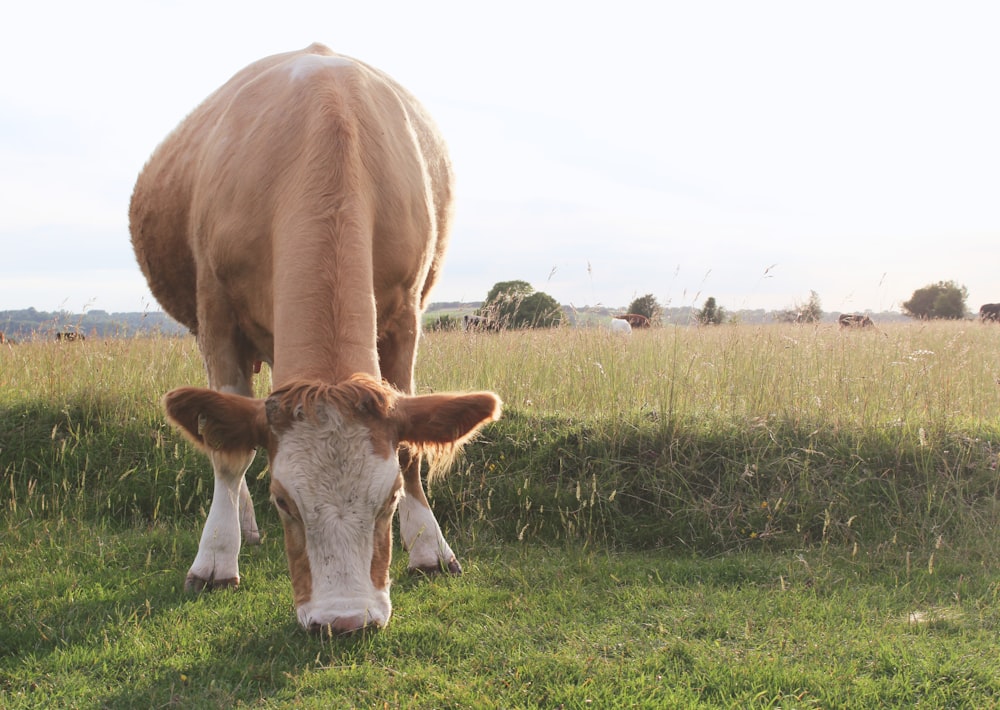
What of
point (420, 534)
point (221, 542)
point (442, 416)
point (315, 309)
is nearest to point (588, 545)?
point (420, 534)

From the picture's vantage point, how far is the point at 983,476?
5.60 m

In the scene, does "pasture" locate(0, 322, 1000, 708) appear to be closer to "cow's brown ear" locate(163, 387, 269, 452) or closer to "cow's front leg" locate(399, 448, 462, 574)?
"cow's front leg" locate(399, 448, 462, 574)

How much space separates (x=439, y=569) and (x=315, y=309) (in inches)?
74.4

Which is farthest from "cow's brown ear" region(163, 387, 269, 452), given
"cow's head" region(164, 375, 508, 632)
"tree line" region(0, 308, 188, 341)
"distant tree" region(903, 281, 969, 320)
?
"distant tree" region(903, 281, 969, 320)

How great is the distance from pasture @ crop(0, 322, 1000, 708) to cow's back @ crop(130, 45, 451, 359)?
159 centimetres

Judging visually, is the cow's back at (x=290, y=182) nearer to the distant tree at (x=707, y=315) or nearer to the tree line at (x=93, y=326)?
the tree line at (x=93, y=326)

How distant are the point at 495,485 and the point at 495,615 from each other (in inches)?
65.2

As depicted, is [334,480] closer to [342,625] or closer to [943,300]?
[342,625]

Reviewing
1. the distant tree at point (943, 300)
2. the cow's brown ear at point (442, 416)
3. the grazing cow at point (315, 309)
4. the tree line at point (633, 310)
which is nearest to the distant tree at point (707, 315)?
the tree line at point (633, 310)

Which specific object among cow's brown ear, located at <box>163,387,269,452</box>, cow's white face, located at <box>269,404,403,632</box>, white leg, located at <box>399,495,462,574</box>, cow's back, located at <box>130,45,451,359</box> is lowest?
white leg, located at <box>399,495,462,574</box>

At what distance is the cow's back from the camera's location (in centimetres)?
418

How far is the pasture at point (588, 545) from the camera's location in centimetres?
341

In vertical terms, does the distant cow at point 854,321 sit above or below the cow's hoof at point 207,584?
above

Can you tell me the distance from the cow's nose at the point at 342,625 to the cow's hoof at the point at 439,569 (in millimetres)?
1388
